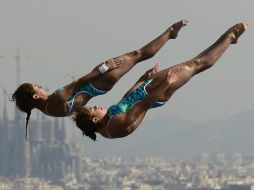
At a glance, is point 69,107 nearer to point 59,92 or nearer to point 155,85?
point 59,92

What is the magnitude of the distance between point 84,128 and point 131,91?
51cm

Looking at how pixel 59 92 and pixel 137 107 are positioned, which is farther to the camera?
pixel 59 92

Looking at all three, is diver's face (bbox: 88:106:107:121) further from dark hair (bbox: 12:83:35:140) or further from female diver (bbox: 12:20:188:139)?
dark hair (bbox: 12:83:35:140)

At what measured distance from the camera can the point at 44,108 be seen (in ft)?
31.2

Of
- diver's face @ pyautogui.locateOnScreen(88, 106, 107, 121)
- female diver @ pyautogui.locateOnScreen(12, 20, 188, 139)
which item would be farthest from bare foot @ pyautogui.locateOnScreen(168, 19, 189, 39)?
diver's face @ pyautogui.locateOnScreen(88, 106, 107, 121)

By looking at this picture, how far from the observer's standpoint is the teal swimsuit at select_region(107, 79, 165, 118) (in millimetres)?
8891

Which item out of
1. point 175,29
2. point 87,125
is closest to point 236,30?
point 175,29

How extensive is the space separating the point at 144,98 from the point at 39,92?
0.95 meters

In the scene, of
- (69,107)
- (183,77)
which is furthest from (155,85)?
(69,107)

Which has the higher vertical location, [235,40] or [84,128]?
[235,40]

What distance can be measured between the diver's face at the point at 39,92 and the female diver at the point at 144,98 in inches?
15.8

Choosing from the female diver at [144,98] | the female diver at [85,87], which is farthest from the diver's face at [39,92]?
the female diver at [144,98]

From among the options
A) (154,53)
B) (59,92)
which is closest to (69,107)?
(59,92)

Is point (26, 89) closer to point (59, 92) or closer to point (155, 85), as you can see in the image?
point (59, 92)
